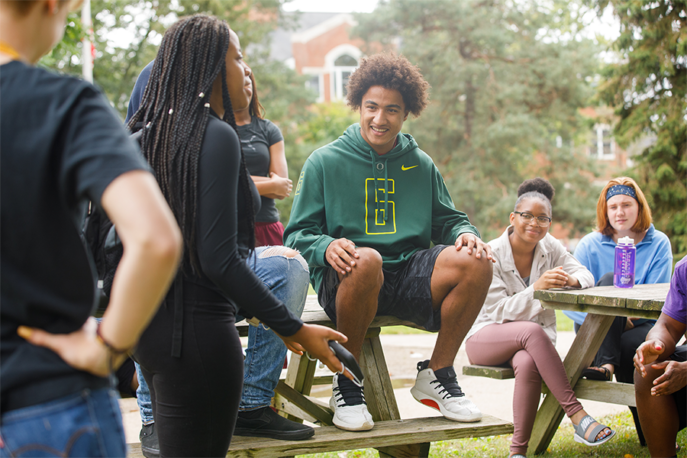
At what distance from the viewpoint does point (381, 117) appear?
3453 mm

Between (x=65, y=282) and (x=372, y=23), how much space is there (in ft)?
74.5

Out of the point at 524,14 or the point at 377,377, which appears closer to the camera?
the point at 377,377

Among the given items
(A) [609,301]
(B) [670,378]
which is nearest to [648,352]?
(B) [670,378]

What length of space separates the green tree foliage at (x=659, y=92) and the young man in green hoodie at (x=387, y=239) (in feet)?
33.2

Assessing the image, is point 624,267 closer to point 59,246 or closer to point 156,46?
point 59,246

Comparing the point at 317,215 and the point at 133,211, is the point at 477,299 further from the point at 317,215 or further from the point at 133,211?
the point at 133,211

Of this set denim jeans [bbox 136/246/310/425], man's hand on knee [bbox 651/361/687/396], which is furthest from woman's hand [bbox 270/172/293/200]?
man's hand on knee [bbox 651/361/687/396]

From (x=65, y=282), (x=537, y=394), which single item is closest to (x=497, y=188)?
(x=537, y=394)

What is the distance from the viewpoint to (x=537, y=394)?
3.63m

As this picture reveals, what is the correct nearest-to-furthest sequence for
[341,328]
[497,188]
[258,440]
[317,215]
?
[258,440] < [341,328] < [317,215] < [497,188]

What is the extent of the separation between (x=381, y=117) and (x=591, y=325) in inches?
70.2

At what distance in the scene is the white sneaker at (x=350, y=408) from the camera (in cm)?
279

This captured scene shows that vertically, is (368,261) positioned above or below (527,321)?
above

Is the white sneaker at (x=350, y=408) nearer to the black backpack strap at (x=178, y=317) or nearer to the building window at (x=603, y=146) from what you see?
the black backpack strap at (x=178, y=317)
